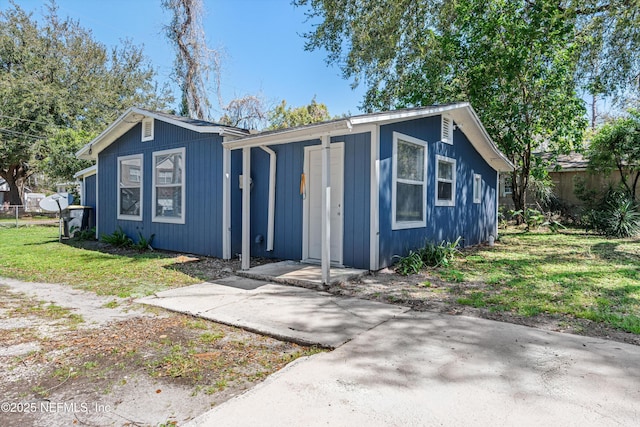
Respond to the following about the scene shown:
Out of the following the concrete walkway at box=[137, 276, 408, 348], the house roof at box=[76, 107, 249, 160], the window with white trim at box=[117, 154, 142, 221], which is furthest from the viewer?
the window with white trim at box=[117, 154, 142, 221]

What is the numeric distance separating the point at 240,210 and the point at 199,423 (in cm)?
565

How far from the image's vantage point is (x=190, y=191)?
7.94 m

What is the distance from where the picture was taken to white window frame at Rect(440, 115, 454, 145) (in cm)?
775

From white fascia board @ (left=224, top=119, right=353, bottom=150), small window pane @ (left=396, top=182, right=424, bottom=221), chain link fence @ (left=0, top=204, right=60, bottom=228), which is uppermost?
white fascia board @ (left=224, top=119, right=353, bottom=150)

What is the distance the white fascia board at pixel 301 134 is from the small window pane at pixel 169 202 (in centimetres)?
268

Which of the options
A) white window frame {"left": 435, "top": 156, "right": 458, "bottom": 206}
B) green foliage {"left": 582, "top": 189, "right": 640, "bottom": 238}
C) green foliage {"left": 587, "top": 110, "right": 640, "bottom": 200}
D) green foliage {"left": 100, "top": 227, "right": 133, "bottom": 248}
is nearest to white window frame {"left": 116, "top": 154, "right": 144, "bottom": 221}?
green foliage {"left": 100, "top": 227, "right": 133, "bottom": 248}

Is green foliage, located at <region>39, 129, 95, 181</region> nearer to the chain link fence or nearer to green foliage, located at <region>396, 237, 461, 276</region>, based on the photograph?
the chain link fence

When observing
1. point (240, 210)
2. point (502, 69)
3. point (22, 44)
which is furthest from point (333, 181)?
point (22, 44)

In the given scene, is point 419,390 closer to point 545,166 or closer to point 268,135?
point 268,135

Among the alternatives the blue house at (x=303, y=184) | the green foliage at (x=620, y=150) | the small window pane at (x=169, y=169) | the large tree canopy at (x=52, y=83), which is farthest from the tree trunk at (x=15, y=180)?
the green foliage at (x=620, y=150)

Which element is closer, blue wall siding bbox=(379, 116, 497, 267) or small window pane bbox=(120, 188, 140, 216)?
blue wall siding bbox=(379, 116, 497, 267)

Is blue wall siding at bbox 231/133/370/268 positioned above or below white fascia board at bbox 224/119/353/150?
below

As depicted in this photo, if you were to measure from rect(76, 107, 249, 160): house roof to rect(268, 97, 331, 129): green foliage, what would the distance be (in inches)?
622

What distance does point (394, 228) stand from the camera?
20.9 ft
